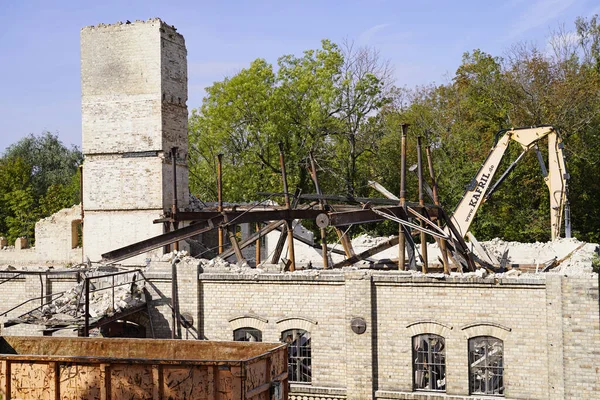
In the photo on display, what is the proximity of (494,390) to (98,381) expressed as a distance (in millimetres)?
8899

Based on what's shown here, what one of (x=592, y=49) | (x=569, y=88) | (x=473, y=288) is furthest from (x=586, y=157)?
(x=473, y=288)

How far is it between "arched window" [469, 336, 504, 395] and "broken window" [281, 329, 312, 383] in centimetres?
391

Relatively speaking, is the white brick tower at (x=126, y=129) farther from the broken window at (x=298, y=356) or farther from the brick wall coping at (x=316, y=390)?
the brick wall coping at (x=316, y=390)

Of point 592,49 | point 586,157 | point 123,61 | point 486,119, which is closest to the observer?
point 123,61

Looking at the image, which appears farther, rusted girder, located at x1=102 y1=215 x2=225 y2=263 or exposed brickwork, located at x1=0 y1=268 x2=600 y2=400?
rusted girder, located at x1=102 y1=215 x2=225 y2=263

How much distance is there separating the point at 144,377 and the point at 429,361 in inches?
288

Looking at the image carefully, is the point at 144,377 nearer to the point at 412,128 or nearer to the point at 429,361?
the point at 429,361

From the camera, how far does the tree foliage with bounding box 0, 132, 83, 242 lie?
171 feet

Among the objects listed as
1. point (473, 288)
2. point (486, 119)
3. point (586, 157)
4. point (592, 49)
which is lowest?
point (473, 288)

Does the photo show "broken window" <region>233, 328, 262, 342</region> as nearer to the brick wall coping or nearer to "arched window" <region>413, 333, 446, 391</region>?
the brick wall coping

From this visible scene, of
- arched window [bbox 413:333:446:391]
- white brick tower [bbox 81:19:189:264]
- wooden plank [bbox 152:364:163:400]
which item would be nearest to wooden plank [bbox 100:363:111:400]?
wooden plank [bbox 152:364:163:400]

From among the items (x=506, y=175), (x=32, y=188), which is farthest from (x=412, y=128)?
(x=32, y=188)

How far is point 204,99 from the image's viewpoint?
44.2m

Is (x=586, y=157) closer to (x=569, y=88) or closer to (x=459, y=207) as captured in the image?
(x=569, y=88)
